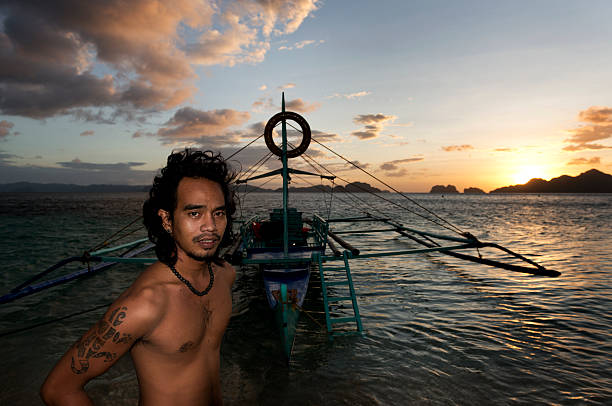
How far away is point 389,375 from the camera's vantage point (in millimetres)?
6719

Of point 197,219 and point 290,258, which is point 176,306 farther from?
point 290,258

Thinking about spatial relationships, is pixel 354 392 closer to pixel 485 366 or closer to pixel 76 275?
pixel 485 366

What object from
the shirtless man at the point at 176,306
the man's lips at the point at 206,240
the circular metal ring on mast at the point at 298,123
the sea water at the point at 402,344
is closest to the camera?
the shirtless man at the point at 176,306

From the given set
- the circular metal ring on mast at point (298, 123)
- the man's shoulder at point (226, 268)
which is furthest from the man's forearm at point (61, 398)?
the circular metal ring on mast at point (298, 123)

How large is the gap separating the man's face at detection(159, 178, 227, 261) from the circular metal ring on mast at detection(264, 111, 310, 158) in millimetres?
9658

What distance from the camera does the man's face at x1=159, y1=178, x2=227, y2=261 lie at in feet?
7.25

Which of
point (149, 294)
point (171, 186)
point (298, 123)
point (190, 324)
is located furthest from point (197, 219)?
point (298, 123)

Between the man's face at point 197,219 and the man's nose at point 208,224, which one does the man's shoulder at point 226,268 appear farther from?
the man's nose at point 208,224

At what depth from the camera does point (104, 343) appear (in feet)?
5.75

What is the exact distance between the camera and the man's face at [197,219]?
7.25 ft

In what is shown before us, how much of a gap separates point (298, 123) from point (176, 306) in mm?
10558

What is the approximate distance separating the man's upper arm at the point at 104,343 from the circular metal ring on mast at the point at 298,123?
10.3 metres

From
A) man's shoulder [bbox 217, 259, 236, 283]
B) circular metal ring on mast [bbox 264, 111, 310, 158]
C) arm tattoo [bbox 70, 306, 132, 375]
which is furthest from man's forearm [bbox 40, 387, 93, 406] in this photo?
circular metal ring on mast [bbox 264, 111, 310, 158]

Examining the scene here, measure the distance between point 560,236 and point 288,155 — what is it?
3121 centimetres
